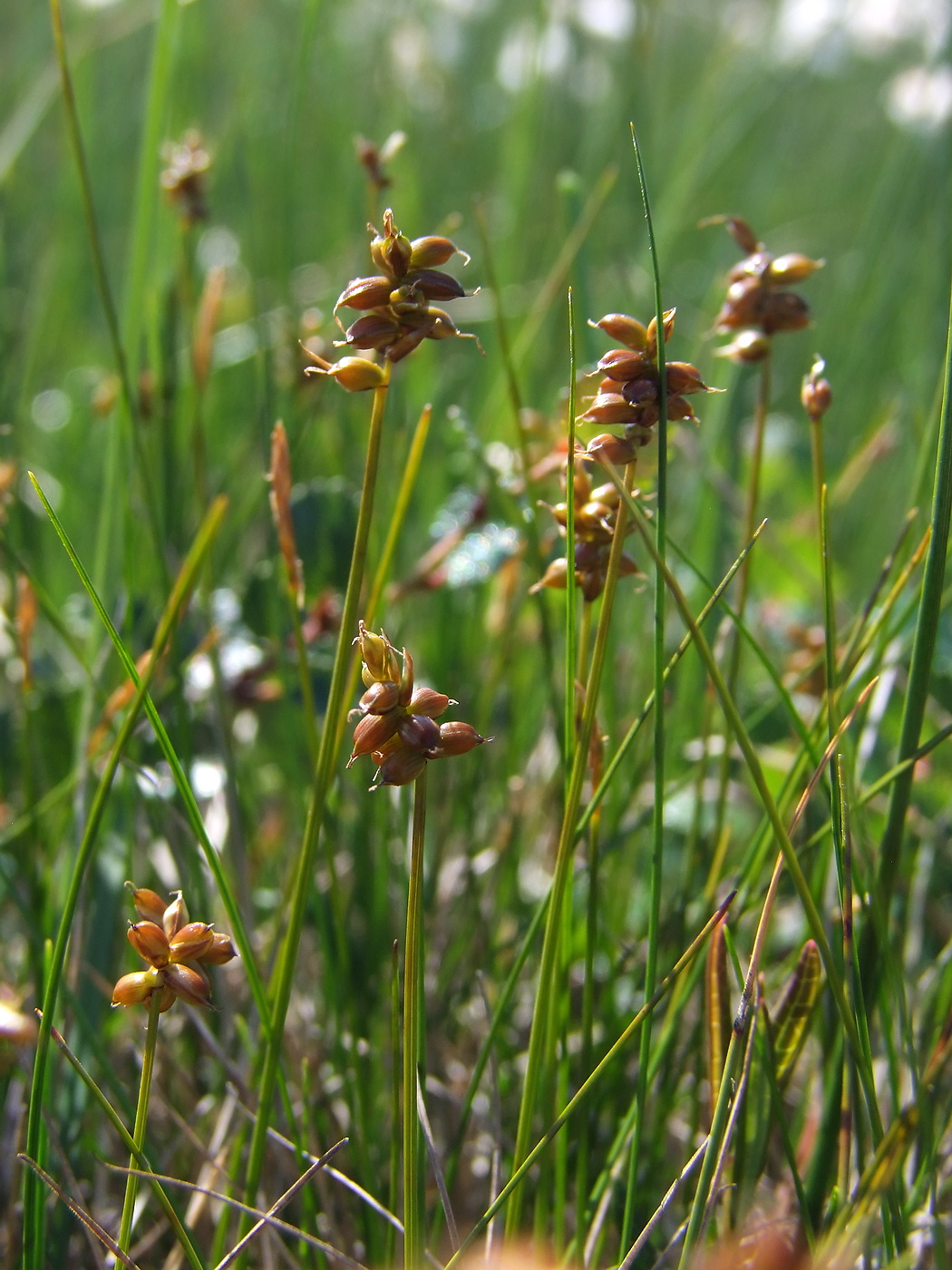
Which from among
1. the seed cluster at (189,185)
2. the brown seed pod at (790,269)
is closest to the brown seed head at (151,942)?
the brown seed pod at (790,269)

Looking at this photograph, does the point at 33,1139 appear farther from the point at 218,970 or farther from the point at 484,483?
the point at 484,483

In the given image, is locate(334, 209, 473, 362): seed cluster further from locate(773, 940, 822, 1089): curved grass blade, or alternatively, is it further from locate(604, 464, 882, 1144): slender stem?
locate(773, 940, 822, 1089): curved grass blade

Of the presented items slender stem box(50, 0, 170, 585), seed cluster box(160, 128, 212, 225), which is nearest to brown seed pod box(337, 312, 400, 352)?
slender stem box(50, 0, 170, 585)

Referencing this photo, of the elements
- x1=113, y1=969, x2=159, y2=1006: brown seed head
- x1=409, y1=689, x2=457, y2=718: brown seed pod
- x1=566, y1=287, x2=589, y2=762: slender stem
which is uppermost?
x1=566, y1=287, x2=589, y2=762: slender stem

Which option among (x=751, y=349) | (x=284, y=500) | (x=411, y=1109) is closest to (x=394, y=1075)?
(x=411, y=1109)

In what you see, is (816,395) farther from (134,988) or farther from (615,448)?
(134,988)

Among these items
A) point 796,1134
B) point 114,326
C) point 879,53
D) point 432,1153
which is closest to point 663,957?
point 796,1134
